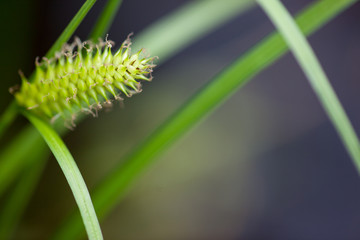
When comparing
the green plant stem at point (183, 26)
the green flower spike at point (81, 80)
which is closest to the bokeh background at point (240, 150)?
the green plant stem at point (183, 26)

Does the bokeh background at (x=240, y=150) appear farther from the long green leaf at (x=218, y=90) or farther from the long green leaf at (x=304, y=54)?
the long green leaf at (x=304, y=54)

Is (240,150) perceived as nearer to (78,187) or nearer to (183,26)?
(183,26)

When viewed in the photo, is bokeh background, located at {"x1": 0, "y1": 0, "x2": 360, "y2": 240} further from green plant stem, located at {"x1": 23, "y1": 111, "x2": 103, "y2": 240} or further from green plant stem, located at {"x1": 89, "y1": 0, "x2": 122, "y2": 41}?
green plant stem, located at {"x1": 23, "y1": 111, "x2": 103, "y2": 240}

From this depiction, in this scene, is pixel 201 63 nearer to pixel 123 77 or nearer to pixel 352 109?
pixel 352 109

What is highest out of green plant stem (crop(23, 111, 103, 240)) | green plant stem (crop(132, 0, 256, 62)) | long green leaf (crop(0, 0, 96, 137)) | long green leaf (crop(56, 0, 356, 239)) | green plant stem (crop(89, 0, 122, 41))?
green plant stem (crop(132, 0, 256, 62))

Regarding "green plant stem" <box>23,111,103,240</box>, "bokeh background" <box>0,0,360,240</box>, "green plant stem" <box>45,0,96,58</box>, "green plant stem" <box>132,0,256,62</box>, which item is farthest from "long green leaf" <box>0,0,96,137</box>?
"bokeh background" <box>0,0,360,240</box>

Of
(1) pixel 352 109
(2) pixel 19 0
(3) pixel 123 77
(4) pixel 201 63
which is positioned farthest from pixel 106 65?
(1) pixel 352 109
